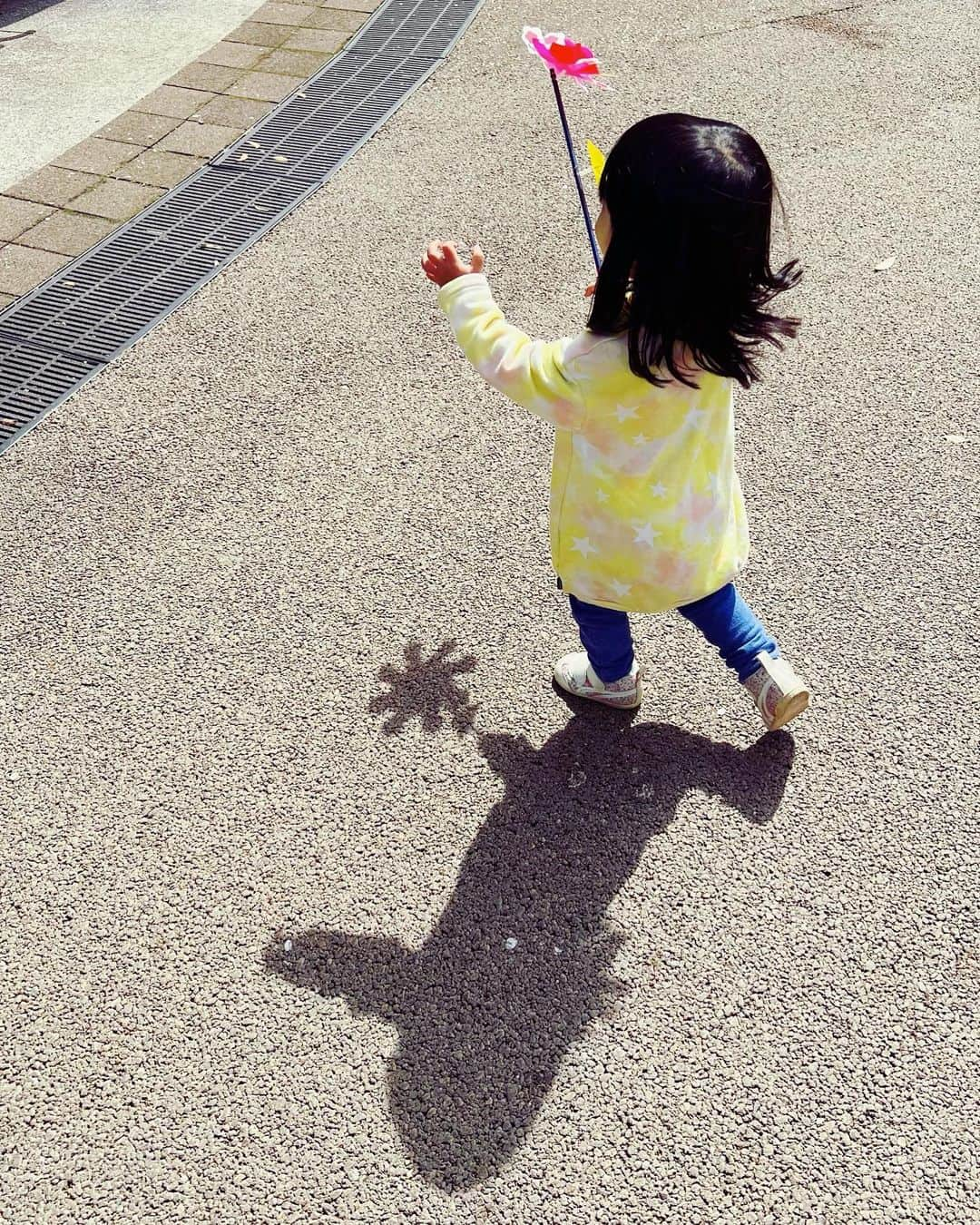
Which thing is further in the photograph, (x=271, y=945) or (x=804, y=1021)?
(x=271, y=945)

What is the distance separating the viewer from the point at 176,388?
13.3 ft

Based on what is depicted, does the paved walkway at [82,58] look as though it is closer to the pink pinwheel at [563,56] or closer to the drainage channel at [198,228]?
the drainage channel at [198,228]

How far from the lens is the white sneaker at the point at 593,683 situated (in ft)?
9.24

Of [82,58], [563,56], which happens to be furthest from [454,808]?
[82,58]

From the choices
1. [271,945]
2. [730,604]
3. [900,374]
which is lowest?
[900,374]

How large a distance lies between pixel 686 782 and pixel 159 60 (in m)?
5.41

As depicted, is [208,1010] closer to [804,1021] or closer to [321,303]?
[804,1021]

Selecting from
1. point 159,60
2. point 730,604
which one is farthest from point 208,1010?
point 159,60

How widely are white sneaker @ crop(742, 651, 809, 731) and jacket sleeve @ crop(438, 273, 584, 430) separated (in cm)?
81

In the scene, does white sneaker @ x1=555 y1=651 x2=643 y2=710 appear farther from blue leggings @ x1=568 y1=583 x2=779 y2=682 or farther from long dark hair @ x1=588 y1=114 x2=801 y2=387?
long dark hair @ x1=588 y1=114 x2=801 y2=387

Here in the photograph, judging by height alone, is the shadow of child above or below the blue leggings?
below

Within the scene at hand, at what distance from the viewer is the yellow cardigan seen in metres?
2.14

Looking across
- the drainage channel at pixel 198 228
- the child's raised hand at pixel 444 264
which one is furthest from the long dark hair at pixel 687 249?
the drainage channel at pixel 198 228

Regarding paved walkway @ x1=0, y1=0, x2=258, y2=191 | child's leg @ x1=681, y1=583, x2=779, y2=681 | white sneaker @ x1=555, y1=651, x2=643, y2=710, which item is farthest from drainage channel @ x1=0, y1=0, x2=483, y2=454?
child's leg @ x1=681, y1=583, x2=779, y2=681
